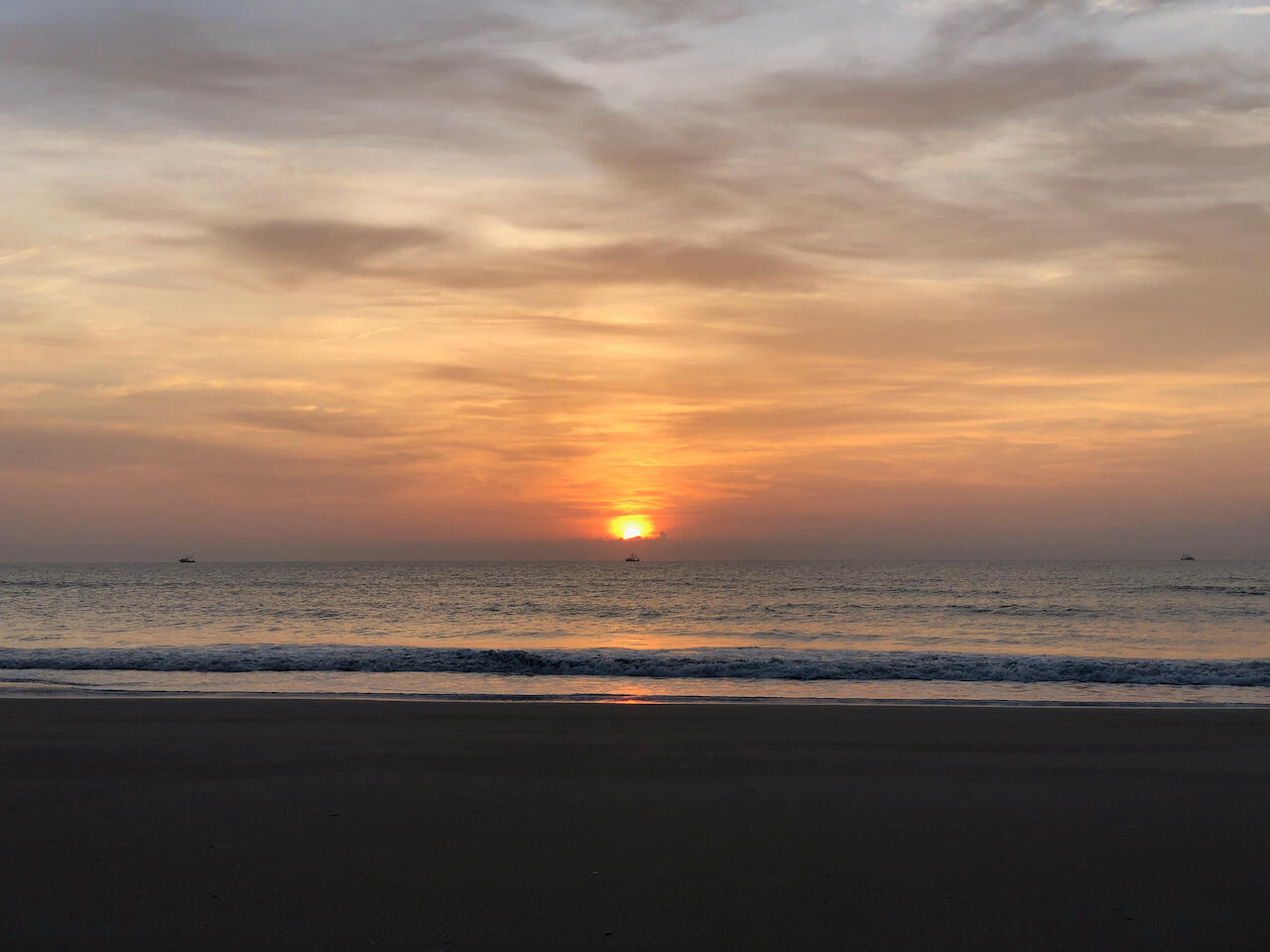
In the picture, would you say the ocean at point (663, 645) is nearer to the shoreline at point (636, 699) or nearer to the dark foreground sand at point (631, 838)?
the shoreline at point (636, 699)

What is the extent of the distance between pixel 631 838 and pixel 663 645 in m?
24.7

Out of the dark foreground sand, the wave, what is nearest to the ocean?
the wave

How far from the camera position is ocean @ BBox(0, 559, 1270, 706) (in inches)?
691

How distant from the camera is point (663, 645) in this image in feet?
102

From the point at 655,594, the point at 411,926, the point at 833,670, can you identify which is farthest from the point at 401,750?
the point at 655,594

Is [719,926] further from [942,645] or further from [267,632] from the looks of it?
[267,632]

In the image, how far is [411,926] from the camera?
507 centimetres

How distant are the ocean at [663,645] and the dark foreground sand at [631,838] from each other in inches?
209

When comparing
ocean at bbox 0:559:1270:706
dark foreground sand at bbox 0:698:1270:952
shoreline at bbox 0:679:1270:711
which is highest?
dark foreground sand at bbox 0:698:1270:952

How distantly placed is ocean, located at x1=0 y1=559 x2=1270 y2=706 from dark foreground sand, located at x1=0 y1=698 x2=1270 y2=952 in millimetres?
5311

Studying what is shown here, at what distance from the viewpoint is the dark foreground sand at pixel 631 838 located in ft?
16.7

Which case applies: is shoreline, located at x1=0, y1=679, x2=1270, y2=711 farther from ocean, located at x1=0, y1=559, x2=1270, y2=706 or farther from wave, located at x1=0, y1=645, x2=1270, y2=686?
wave, located at x1=0, y1=645, x2=1270, y2=686

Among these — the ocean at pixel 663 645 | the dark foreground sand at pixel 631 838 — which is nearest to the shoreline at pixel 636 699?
the ocean at pixel 663 645

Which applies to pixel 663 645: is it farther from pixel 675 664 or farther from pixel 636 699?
pixel 636 699
